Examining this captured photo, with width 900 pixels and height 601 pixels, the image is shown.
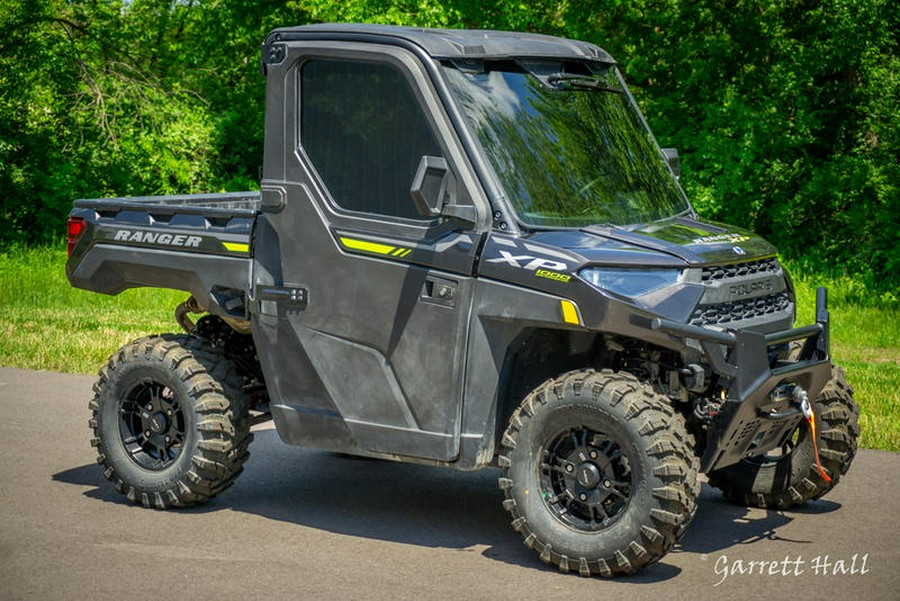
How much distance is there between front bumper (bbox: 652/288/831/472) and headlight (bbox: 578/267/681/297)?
193 millimetres

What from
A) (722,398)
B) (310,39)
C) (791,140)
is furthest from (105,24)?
(722,398)

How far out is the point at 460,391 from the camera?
Answer: 262 inches

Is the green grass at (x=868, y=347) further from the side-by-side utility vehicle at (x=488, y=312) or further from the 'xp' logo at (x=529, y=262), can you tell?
the 'xp' logo at (x=529, y=262)

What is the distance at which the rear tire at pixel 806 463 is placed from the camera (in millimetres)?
7371

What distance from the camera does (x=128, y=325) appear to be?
13797mm

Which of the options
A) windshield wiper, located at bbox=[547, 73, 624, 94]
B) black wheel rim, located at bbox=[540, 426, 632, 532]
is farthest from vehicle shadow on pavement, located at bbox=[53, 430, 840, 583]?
windshield wiper, located at bbox=[547, 73, 624, 94]

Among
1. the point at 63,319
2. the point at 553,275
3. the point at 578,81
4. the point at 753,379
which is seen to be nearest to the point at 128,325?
the point at 63,319

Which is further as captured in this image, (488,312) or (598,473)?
(488,312)

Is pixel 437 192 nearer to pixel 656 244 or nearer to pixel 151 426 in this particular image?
pixel 656 244

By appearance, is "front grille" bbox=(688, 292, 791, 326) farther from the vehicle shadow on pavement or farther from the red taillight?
the red taillight

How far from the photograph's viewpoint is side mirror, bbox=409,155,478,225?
6.38 metres

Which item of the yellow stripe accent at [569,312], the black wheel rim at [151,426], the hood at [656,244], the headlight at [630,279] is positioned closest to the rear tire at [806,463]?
the hood at [656,244]

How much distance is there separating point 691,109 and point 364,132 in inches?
662

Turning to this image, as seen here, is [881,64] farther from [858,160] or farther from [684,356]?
[684,356]
